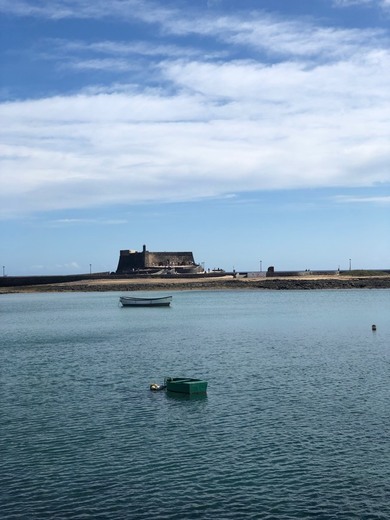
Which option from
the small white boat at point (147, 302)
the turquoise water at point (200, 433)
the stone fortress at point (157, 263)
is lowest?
the turquoise water at point (200, 433)

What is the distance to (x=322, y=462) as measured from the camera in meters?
18.8

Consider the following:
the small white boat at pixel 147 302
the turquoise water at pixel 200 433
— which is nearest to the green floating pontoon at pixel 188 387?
the turquoise water at pixel 200 433

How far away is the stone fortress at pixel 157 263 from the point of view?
160 metres

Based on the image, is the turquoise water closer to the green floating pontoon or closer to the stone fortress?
the green floating pontoon

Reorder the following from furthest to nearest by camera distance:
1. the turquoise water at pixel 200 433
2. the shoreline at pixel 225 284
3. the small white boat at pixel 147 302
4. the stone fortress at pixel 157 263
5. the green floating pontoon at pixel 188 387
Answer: the stone fortress at pixel 157 263 → the shoreline at pixel 225 284 → the small white boat at pixel 147 302 → the green floating pontoon at pixel 188 387 → the turquoise water at pixel 200 433

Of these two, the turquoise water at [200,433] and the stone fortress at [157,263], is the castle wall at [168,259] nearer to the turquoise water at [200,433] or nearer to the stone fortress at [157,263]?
the stone fortress at [157,263]

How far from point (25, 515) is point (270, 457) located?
23.5 feet

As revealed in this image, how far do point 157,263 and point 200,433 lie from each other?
14151cm

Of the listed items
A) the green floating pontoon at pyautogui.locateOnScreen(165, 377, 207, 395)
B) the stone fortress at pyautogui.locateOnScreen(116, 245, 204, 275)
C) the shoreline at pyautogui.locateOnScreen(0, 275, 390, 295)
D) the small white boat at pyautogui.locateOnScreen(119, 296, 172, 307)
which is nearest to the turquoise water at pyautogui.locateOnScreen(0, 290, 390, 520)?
the green floating pontoon at pyautogui.locateOnScreen(165, 377, 207, 395)

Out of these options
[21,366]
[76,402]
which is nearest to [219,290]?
[21,366]

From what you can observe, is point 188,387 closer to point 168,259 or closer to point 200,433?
point 200,433

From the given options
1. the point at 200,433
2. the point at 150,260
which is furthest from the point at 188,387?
the point at 150,260

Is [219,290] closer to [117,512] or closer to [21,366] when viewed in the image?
[21,366]

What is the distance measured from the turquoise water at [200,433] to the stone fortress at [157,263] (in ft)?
374
